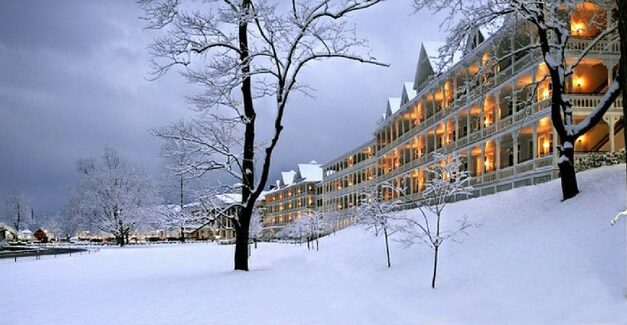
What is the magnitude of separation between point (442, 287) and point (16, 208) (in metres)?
123

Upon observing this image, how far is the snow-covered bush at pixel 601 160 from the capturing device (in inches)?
853

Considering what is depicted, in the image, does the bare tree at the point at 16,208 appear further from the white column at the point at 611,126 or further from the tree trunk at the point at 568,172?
the tree trunk at the point at 568,172

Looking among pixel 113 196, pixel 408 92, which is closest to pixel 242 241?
pixel 408 92

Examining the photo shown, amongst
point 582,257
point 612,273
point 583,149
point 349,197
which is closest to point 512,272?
point 582,257

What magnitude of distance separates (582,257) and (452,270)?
4.50 meters

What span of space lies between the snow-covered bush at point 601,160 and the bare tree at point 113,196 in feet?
179

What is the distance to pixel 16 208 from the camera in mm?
113625

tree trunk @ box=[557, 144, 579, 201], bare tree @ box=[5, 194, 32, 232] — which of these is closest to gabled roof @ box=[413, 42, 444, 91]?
tree trunk @ box=[557, 144, 579, 201]

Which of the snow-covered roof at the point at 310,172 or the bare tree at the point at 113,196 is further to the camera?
the snow-covered roof at the point at 310,172

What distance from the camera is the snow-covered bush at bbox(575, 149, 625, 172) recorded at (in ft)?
71.1

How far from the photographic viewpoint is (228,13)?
56.1ft

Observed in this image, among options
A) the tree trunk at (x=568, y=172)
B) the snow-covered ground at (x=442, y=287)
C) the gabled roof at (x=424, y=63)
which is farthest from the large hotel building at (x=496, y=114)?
the snow-covered ground at (x=442, y=287)

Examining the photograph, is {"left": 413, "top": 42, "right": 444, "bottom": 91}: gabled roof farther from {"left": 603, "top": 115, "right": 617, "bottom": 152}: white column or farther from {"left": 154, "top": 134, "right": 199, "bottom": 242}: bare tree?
{"left": 154, "top": 134, "right": 199, "bottom": 242}: bare tree

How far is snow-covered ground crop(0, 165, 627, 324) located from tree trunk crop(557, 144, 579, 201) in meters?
0.61
